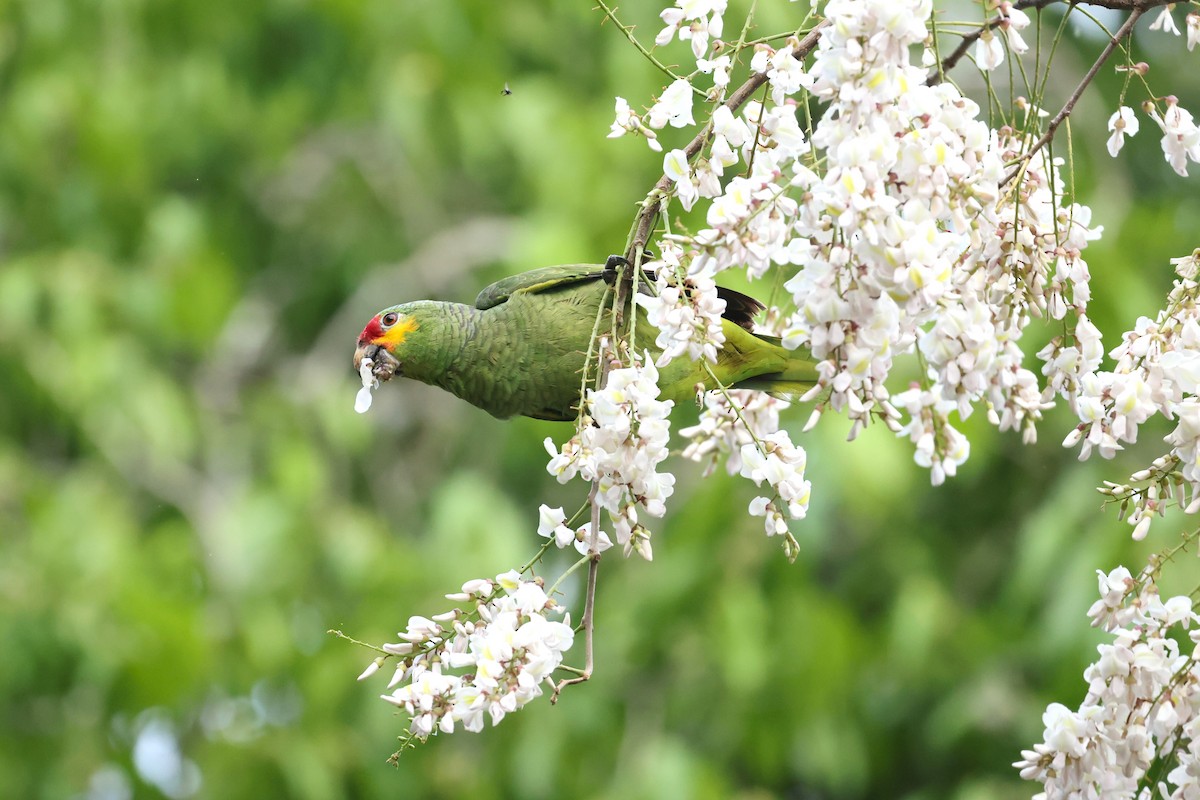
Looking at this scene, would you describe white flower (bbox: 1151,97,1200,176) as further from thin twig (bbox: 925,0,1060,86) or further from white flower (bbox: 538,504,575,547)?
white flower (bbox: 538,504,575,547)

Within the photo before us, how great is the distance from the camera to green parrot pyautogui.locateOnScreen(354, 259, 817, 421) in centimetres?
224

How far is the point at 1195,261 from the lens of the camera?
1578 millimetres

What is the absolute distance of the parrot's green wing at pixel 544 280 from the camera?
2275 millimetres

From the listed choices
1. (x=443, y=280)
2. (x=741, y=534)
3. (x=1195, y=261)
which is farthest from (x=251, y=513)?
(x=1195, y=261)

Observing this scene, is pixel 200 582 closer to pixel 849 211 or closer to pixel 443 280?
pixel 443 280

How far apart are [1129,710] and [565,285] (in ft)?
3.66

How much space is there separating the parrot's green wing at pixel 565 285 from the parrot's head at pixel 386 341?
0.55ft

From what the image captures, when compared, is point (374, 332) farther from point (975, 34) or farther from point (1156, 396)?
point (1156, 396)

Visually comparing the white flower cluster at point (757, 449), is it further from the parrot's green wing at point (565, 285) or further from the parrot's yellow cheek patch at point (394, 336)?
the parrot's yellow cheek patch at point (394, 336)

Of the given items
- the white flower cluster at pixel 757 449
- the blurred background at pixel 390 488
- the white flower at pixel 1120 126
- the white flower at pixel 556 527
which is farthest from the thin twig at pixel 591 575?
the blurred background at pixel 390 488

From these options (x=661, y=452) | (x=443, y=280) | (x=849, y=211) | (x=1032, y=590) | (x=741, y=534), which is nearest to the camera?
(x=849, y=211)

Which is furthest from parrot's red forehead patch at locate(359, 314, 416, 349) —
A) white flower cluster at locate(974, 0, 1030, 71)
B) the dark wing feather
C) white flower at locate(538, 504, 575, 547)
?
white flower cluster at locate(974, 0, 1030, 71)

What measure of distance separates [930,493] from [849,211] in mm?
3548

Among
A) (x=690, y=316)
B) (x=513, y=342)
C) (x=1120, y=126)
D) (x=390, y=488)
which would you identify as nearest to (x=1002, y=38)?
(x=1120, y=126)
